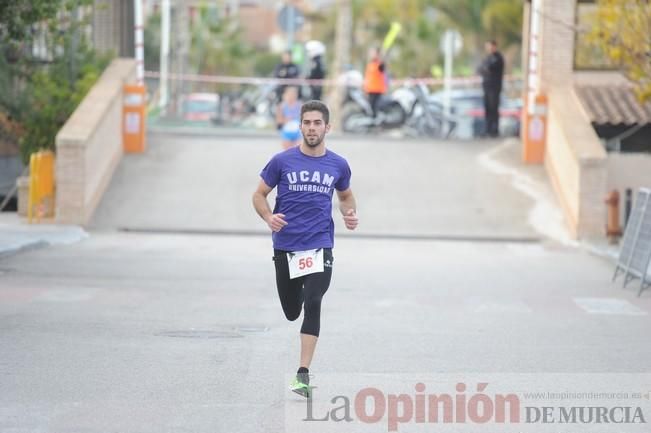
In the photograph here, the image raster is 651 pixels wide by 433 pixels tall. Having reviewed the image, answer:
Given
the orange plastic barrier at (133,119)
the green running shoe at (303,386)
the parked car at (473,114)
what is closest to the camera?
the green running shoe at (303,386)

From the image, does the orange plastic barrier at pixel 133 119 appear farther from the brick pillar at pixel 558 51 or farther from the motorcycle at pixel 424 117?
the brick pillar at pixel 558 51

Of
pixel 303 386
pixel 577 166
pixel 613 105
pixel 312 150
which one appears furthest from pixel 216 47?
pixel 303 386

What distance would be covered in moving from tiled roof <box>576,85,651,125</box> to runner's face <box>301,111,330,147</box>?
16637mm

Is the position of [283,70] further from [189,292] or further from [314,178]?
[314,178]

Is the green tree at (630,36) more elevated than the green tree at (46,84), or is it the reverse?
the green tree at (630,36)

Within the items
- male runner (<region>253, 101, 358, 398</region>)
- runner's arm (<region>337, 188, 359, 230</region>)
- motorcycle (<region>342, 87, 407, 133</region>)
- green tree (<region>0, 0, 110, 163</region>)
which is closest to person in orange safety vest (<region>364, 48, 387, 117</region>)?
motorcycle (<region>342, 87, 407, 133</region>)

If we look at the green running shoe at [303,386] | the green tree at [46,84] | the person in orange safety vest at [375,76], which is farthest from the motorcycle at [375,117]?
the green running shoe at [303,386]

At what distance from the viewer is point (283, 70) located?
28312mm

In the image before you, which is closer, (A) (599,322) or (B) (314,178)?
(B) (314,178)

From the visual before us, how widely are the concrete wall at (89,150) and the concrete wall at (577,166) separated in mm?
7734

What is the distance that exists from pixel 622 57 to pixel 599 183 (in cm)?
204

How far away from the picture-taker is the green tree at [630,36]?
18828mm

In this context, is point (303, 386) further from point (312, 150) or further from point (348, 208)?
point (312, 150)

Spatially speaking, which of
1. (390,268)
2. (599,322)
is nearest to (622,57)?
(390,268)
